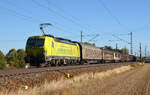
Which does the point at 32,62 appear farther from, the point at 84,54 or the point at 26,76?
the point at 84,54

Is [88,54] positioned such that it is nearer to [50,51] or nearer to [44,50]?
[50,51]

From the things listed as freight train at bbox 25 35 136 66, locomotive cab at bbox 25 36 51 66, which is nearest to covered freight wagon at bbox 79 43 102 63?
freight train at bbox 25 35 136 66

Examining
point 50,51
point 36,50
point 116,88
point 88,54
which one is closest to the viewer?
point 116,88

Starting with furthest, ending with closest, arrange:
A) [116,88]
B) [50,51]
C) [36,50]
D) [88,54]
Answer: [88,54] < [50,51] < [36,50] < [116,88]

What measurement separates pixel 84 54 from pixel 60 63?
37.1ft

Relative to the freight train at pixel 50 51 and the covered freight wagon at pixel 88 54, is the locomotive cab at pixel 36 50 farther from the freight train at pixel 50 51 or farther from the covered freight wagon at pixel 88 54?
the covered freight wagon at pixel 88 54

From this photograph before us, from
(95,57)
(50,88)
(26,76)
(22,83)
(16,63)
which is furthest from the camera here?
(16,63)

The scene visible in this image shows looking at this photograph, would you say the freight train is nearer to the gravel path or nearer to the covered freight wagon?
the covered freight wagon

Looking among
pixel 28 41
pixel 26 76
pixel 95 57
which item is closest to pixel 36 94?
pixel 26 76

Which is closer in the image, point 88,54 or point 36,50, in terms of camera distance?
point 36,50

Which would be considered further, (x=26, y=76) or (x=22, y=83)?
(x=26, y=76)

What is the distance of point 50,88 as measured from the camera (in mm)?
12211

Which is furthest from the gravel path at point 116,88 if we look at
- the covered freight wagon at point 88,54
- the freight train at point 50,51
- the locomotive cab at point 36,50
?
the covered freight wagon at point 88,54

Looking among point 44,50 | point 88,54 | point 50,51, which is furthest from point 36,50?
point 88,54
